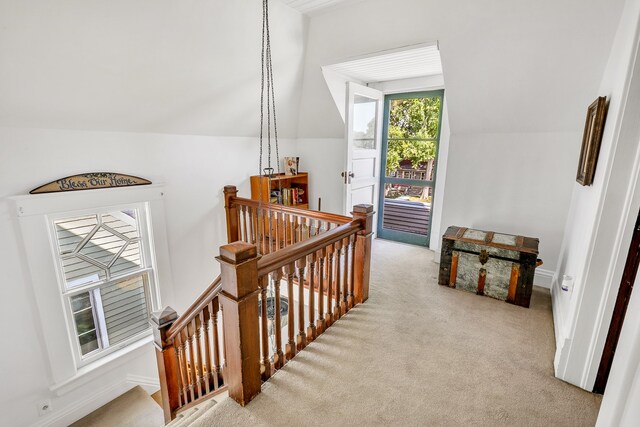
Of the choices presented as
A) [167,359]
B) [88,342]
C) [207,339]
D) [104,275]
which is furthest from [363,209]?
[88,342]

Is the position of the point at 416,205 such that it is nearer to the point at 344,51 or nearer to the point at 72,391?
the point at 344,51

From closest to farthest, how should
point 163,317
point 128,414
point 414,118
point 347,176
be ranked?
1. point 163,317
2. point 128,414
3. point 347,176
4. point 414,118

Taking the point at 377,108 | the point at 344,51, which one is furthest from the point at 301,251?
the point at 377,108

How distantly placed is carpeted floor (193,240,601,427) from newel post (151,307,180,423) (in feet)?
2.17

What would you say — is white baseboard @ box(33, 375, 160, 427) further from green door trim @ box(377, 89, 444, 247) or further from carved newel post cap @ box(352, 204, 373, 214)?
green door trim @ box(377, 89, 444, 247)

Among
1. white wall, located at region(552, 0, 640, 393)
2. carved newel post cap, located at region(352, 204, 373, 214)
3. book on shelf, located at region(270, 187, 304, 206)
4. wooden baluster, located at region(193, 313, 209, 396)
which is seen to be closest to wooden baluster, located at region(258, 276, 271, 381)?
wooden baluster, located at region(193, 313, 209, 396)

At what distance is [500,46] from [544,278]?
6.83 ft

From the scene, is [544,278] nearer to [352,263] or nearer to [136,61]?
[352,263]

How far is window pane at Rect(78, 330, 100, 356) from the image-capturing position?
2.79 meters

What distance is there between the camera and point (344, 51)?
3018 millimetres

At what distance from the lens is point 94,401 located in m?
2.77

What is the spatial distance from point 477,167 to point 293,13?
2287mm

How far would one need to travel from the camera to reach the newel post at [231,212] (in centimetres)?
355

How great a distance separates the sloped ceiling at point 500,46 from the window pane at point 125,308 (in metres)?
2.97
